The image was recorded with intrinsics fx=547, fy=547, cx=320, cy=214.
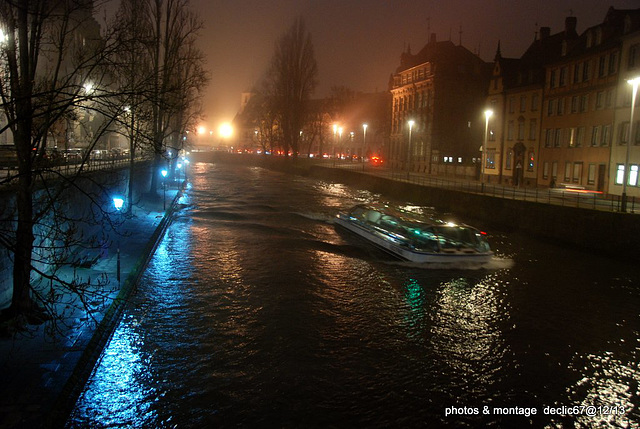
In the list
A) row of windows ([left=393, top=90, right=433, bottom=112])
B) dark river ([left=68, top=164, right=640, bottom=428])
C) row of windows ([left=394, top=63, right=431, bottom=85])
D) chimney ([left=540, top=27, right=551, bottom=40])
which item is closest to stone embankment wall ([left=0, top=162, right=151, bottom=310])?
dark river ([left=68, top=164, right=640, bottom=428])

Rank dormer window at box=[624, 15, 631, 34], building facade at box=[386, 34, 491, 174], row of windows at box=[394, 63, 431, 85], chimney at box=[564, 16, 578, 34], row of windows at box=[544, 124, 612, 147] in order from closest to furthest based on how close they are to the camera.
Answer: dormer window at box=[624, 15, 631, 34]
row of windows at box=[544, 124, 612, 147]
chimney at box=[564, 16, 578, 34]
building facade at box=[386, 34, 491, 174]
row of windows at box=[394, 63, 431, 85]

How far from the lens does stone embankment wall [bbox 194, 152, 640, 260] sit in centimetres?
2458

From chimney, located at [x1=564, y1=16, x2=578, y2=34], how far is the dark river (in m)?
36.3

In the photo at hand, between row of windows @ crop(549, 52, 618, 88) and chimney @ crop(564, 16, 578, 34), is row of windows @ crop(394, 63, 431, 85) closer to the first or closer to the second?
chimney @ crop(564, 16, 578, 34)

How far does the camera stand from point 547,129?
47.9 m

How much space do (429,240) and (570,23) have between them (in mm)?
40542

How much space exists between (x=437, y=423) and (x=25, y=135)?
9430 mm

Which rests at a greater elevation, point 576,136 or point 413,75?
point 413,75

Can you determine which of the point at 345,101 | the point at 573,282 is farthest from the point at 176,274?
the point at 345,101

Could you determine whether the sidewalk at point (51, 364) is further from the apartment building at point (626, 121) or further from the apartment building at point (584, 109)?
the apartment building at point (584, 109)

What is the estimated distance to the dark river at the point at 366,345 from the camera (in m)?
9.88

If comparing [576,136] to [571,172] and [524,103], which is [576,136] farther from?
[524,103]

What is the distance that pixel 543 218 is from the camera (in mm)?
29641

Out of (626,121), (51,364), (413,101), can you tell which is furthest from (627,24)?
(413,101)
